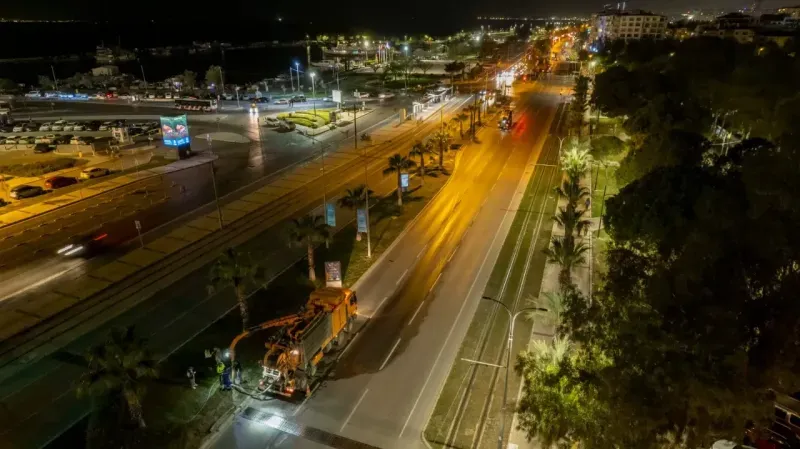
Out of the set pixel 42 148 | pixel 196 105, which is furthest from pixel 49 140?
pixel 196 105

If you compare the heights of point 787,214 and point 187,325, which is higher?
point 787,214

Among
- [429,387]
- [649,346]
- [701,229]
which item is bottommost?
[429,387]

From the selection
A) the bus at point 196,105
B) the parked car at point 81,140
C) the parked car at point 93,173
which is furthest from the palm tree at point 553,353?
the bus at point 196,105

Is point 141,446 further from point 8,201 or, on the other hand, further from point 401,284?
point 8,201

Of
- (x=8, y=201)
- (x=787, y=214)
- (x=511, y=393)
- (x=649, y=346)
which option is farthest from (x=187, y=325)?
(x=8, y=201)

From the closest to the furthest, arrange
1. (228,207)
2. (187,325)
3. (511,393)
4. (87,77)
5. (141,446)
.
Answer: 1. (141,446)
2. (511,393)
3. (187,325)
4. (228,207)
5. (87,77)

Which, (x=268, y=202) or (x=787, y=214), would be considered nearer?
(x=787, y=214)

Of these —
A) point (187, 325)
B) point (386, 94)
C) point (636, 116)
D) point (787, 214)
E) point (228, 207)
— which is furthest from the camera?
point (386, 94)
